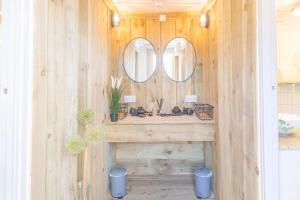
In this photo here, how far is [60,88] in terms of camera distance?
3.93 ft

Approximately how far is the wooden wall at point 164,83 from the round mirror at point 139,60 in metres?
0.06

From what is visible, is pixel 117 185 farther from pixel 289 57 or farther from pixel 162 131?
pixel 289 57

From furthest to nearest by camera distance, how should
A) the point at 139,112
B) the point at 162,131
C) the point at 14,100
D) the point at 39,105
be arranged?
1. the point at 139,112
2. the point at 162,131
3. the point at 39,105
4. the point at 14,100

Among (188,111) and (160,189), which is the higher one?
(188,111)

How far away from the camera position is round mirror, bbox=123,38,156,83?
8.93 ft

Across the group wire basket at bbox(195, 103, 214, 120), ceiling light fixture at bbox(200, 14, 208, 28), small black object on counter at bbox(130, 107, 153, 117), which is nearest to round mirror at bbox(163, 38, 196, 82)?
ceiling light fixture at bbox(200, 14, 208, 28)

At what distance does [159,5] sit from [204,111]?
54.5 inches

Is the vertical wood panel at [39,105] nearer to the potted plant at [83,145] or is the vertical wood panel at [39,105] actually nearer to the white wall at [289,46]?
the potted plant at [83,145]

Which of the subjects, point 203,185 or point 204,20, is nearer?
point 203,185

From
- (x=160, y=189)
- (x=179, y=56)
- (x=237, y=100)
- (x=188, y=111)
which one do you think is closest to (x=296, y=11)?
(x=237, y=100)

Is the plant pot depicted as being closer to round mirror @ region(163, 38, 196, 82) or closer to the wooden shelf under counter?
the wooden shelf under counter

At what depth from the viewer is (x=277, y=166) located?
1067 mm

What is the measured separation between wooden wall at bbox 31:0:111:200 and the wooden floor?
2.08 feet

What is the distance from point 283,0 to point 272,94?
0.79 m
